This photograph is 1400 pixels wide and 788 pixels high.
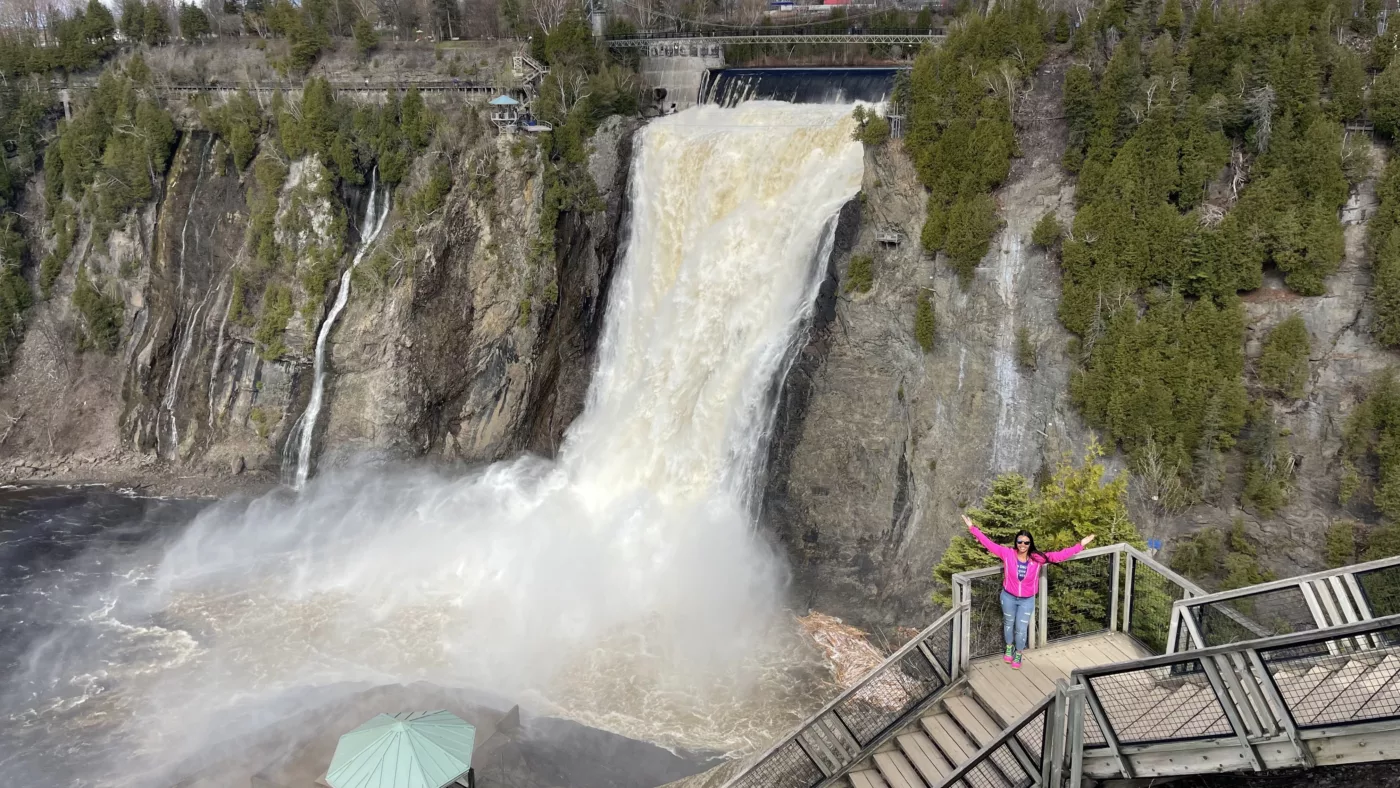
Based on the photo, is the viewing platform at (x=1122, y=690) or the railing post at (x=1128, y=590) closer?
the viewing platform at (x=1122, y=690)

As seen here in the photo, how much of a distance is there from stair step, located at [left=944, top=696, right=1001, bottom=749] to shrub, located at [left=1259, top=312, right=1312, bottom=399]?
40.6 ft

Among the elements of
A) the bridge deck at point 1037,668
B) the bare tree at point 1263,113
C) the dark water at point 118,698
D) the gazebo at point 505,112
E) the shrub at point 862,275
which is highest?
the gazebo at point 505,112

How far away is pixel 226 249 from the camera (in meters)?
34.4

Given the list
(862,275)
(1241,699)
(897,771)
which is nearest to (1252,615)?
(1241,699)

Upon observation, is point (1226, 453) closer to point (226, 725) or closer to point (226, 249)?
point (226, 725)

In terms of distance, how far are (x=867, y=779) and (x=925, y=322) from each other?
1466 cm

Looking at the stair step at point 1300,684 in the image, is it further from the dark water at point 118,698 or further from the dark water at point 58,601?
Result: the dark water at point 58,601

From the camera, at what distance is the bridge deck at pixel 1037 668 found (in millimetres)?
8758

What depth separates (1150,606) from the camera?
955 centimetres

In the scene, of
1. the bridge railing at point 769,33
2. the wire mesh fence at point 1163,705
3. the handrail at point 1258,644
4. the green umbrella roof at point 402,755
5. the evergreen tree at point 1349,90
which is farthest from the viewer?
the bridge railing at point 769,33

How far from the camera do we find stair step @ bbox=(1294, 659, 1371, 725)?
6473mm

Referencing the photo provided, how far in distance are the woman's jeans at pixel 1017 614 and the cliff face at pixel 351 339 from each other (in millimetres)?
21885

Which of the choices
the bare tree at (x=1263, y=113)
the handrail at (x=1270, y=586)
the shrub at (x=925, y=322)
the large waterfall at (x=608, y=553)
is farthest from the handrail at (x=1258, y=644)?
the shrub at (x=925, y=322)

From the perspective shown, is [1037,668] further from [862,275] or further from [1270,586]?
[862,275]
